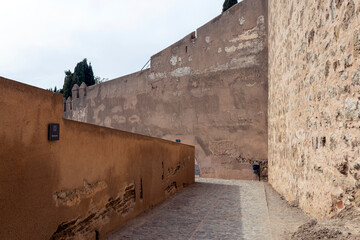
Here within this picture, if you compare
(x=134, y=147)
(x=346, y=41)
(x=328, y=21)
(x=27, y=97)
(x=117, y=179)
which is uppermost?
(x=328, y=21)

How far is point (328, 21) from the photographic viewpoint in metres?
3.07

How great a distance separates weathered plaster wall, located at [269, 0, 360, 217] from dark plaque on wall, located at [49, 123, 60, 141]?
2.48 m

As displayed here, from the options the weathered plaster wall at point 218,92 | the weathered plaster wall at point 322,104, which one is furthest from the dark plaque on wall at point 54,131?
the weathered plaster wall at point 218,92

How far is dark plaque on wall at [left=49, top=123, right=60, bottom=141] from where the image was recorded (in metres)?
2.44

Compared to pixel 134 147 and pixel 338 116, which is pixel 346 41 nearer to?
pixel 338 116

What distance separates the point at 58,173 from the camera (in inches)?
101

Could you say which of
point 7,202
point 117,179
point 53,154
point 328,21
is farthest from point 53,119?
point 328,21

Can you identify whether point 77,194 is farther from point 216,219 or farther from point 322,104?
point 322,104

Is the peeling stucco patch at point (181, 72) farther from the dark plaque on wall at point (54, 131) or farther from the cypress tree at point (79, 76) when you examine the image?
the cypress tree at point (79, 76)

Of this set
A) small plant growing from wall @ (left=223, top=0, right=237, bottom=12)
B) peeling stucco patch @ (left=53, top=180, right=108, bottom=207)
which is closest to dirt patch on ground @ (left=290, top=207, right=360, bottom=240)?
peeling stucco patch @ (left=53, top=180, right=108, bottom=207)

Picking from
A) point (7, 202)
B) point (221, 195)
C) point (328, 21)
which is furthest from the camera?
point (221, 195)

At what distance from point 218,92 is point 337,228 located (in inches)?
298

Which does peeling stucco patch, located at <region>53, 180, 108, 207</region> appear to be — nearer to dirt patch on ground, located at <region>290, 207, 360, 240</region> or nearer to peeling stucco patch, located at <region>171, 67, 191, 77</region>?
dirt patch on ground, located at <region>290, 207, 360, 240</region>

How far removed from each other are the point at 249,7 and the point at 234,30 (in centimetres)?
78
